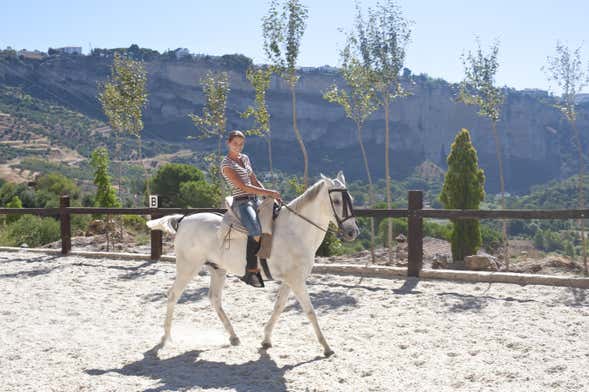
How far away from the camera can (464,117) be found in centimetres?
13512

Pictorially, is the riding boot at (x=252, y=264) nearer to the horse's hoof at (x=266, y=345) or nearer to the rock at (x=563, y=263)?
the horse's hoof at (x=266, y=345)

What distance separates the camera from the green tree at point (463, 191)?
47.7 ft

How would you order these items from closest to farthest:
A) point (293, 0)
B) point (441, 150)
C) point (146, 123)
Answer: point (293, 0)
point (146, 123)
point (441, 150)

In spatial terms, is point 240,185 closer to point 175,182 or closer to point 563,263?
point 563,263

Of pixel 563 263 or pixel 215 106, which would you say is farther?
pixel 215 106

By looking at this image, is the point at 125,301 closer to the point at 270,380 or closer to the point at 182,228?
the point at 182,228

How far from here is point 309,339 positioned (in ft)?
19.2

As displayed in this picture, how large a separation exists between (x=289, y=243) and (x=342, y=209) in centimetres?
61

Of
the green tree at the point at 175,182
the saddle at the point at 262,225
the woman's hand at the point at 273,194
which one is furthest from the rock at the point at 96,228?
the woman's hand at the point at 273,194

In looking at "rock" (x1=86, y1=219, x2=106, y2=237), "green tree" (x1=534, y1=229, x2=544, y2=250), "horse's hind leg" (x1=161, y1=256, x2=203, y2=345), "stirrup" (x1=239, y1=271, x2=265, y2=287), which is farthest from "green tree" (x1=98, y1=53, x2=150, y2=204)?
"green tree" (x1=534, y1=229, x2=544, y2=250)

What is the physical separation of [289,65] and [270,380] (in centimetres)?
951

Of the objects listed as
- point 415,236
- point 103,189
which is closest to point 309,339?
point 415,236

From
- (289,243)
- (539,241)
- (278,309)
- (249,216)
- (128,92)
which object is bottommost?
(539,241)

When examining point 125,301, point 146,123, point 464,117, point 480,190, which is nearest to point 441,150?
point 464,117
